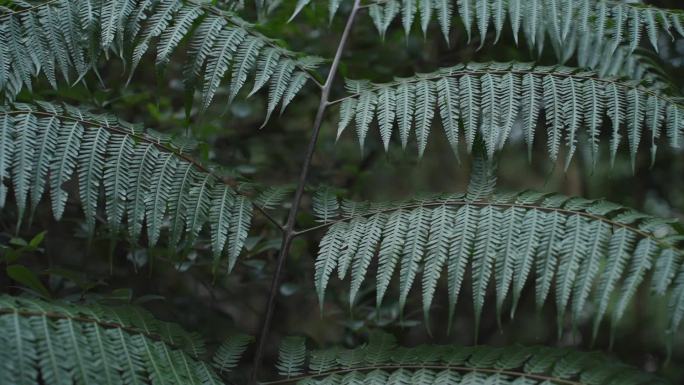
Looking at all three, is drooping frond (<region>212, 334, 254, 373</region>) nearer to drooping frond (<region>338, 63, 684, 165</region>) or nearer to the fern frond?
the fern frond

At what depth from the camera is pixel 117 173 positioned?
0.91 meters

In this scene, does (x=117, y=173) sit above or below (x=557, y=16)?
below

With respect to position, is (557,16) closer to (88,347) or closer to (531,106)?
(531,106)

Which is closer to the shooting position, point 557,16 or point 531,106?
point 531,106

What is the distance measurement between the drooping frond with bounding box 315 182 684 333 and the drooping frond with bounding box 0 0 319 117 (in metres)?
0.26

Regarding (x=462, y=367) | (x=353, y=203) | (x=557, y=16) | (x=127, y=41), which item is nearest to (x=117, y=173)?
(x=127, y=41)

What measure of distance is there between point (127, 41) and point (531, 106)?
616 millimetres

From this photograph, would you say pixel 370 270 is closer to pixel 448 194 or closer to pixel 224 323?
pixel 224 323

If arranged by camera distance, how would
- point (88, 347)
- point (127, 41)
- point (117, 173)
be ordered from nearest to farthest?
point (88, 347)
point (117, 173)
point (127, 41)

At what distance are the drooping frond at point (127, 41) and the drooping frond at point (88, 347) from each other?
33 centimetres

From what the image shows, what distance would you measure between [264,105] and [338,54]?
2.93 ft

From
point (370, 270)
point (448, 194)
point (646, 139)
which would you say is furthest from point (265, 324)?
point (646, 139)

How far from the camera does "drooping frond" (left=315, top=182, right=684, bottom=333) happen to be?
0.82 m

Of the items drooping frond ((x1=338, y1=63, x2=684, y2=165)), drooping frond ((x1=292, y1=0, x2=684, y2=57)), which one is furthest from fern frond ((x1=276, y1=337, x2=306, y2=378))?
drooping frond ((x1=292, y1=0, x2=684, y2=57))
